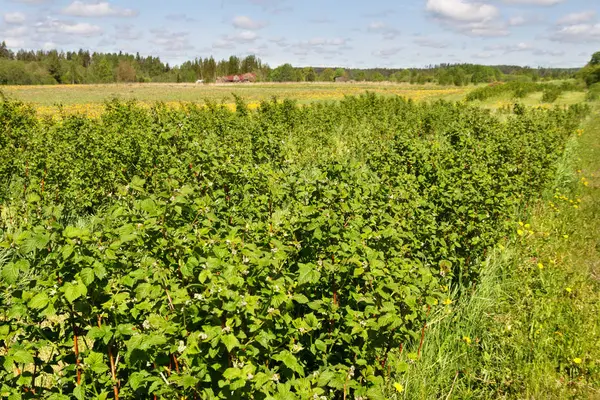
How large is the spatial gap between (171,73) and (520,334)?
454ft

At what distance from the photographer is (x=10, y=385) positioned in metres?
1.98

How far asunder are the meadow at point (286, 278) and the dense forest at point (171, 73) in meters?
68.3

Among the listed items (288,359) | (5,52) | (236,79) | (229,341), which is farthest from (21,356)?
(5,52)

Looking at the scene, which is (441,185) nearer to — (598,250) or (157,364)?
(598,250)

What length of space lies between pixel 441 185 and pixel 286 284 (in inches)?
123

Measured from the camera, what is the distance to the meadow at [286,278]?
199cm

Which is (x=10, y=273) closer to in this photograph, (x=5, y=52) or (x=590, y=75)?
(x=590, y=75)

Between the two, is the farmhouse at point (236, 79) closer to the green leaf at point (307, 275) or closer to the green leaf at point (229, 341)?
the green leaf at point (307, 275)

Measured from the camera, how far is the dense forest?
85.7m

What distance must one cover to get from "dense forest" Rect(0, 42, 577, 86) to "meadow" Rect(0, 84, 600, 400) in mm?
68336

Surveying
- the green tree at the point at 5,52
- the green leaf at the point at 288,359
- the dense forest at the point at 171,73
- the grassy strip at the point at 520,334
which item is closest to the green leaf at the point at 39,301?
the green leaf at the point at 288,359

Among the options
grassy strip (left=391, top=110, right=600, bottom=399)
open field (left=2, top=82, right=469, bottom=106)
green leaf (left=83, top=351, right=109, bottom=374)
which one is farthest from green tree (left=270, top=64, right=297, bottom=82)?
green leaf (left=83, top=351, right=109, bottom=374)

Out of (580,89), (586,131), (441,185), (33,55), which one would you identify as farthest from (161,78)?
(441,185)

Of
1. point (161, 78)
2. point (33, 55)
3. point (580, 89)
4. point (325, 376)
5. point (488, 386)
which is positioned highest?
Result: point (33, 55)
